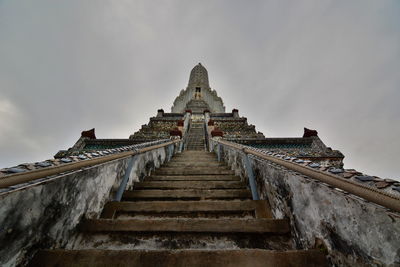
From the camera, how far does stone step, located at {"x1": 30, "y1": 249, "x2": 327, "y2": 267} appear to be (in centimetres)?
116

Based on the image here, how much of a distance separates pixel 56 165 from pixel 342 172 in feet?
7.47

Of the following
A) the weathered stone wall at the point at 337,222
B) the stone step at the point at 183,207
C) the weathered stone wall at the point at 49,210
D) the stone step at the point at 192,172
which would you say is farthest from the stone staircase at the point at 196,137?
the weathered stone wall at the point at 337,222

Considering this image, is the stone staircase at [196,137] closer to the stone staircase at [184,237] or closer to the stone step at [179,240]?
the stone staircase at [184,237]

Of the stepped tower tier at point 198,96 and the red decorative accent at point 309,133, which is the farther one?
the stepped tower tier at point 198,96

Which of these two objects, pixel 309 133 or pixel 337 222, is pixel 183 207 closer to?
pixel 337 222

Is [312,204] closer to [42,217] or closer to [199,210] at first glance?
[199,210]

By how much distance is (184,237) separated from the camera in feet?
5.38

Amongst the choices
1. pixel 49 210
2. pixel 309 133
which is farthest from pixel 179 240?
pixel 309 133

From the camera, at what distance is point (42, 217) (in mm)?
1294

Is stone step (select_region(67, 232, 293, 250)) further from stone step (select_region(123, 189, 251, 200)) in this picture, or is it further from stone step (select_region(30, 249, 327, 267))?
stone step (select_region(123, 189, 251, 200))

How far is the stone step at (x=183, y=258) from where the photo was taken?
3.79 feet

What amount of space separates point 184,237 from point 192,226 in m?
0.13

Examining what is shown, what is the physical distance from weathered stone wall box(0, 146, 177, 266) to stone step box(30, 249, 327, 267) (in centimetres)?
16

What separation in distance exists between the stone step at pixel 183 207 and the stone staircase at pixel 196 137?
7984 mm
